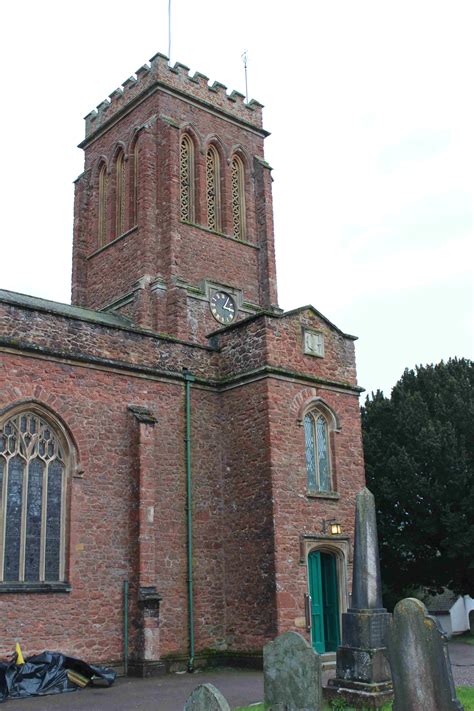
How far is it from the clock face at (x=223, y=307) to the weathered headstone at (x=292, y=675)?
1522cm

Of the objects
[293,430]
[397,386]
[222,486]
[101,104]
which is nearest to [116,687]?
[222,486]

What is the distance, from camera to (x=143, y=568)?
55.1 feet

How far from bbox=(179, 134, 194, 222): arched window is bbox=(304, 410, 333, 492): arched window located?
8747mm

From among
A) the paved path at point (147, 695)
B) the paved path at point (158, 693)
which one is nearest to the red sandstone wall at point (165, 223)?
the paved path at point (158, 693)

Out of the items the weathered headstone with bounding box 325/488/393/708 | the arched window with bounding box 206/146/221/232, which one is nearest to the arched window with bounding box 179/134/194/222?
the arched window with bounding box 206/146/221/232

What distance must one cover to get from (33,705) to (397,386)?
1835cm

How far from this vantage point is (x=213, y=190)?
26.7 m

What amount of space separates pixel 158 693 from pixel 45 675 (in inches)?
89.0

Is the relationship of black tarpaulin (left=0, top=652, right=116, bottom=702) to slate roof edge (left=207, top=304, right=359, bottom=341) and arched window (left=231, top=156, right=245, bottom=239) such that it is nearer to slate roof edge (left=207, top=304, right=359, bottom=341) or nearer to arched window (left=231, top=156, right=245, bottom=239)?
slate roof edge (left=207, top=304, right=359, bottom=341)

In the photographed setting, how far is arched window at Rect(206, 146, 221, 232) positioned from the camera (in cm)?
A: 2617

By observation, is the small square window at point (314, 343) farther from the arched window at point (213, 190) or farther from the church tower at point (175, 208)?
the arched window at point (213, 190)

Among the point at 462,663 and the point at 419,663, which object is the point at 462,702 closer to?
the point at 419,663

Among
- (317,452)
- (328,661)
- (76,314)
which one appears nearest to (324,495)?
(317,452)

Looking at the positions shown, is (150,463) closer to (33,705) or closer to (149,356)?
(149,356)
